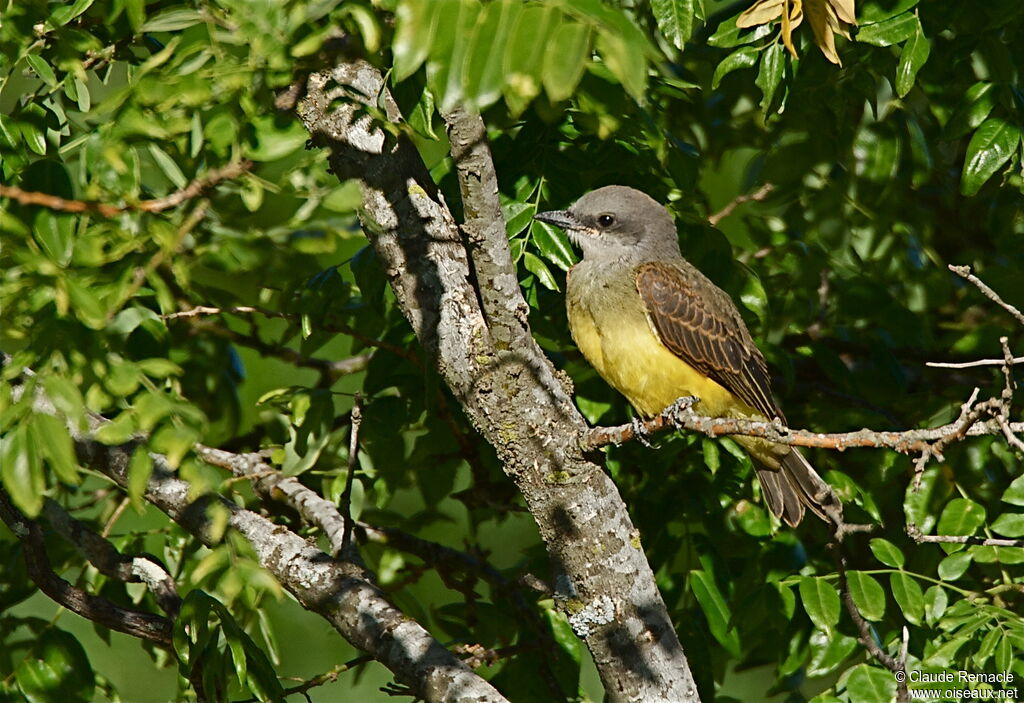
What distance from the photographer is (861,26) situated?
3994mm

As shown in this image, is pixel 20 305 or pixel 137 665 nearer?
pixel 20 305

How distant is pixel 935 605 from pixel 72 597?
121 inches

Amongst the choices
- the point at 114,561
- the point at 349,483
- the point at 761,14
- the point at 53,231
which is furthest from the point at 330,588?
the point at 761,14

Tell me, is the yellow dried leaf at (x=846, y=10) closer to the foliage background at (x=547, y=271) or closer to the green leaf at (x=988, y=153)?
the foliage background at (x=547, y=271)

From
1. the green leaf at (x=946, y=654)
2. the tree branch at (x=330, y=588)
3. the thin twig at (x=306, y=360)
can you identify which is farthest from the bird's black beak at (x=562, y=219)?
the green leaf at (x=946, y=654)

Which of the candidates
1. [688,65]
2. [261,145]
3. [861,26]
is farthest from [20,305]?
[688,65]

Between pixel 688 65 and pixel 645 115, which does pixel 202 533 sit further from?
pixel 688 65

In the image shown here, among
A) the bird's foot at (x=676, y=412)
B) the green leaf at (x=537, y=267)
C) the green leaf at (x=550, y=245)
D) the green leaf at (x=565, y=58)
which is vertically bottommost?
the bird's foot at (x=676, y=412)

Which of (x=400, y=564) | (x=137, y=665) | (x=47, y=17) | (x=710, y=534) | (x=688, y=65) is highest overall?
(x=47, y=17)

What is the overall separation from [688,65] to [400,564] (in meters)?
2.72

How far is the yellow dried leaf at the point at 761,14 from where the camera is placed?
379cm

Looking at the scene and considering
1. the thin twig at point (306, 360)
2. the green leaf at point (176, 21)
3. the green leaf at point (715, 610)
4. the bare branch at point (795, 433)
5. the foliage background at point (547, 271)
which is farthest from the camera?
the thin twig at point (306, 360)

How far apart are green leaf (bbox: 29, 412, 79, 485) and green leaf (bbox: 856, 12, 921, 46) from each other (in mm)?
2854

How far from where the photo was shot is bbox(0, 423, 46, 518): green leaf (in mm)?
2361
